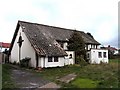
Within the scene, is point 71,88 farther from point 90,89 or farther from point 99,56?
point 99,56

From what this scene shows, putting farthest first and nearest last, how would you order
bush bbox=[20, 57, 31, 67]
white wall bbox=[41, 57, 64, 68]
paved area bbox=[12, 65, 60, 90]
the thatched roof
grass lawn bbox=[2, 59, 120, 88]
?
bush bbox=[20, 57, 31, 67] < the thatched roof < white wall bbox=[41, 57, 64, 68] < paved area bbox=[12, 65, 60, 90] < grass lawn bbox=[2, 59, 120, 88]

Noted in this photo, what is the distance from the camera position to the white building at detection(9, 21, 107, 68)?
1336 inches

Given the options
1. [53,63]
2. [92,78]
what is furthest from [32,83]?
[53,63]

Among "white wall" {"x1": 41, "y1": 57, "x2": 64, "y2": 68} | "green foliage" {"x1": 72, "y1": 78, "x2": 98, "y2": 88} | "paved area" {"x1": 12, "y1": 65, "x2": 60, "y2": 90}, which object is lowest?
"paved area" {"x1": 12, "y1": 65, "x2": 60, "y2": 90}

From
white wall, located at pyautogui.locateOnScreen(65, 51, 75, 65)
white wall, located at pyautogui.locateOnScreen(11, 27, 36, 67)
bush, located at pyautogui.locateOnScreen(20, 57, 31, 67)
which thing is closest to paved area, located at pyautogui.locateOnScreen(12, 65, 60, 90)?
white wall, located at pyautogui.locateOnScreen(11, 27, 36, 67)

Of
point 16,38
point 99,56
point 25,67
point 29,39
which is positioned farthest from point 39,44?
point 99,56

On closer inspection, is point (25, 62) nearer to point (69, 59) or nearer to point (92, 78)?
point (69, 59)

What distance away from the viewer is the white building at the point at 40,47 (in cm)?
3394

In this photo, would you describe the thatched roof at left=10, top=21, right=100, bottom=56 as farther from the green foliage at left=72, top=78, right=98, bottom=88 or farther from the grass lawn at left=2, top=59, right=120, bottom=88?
the green foliage at left=72, top=78, right=98, bottom=88

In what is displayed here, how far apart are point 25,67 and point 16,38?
24.6ft

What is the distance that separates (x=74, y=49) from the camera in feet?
136

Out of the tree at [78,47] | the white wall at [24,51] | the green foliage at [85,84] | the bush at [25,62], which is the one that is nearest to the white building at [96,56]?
the tree at [78,47]

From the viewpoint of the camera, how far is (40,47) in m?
34.6

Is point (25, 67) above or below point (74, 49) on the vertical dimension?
below
